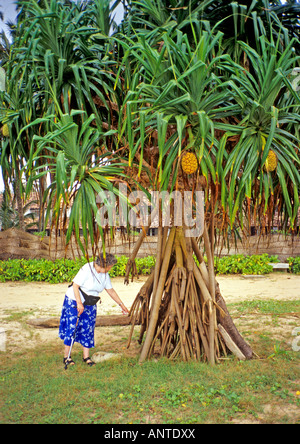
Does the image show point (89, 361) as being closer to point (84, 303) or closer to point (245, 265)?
point (84, 303)

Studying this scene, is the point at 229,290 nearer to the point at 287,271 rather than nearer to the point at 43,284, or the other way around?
the point at 287,271

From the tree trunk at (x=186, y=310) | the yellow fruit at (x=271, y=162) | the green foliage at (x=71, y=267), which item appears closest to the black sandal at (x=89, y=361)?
the tree trunk at (x=186, y=310)

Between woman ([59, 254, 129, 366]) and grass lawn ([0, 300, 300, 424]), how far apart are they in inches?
8.8

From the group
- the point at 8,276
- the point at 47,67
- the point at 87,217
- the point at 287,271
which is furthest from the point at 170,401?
the point at 287,271

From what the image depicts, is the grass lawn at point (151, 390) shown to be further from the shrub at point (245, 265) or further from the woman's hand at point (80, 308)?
the shrub at point (245, 265)

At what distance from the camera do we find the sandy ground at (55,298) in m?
4.24

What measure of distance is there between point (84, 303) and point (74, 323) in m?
0.20

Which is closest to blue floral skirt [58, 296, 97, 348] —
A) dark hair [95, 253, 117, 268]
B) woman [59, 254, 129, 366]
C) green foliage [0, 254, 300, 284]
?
woman [59, 254, 129, 366]

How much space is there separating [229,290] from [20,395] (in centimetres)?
496

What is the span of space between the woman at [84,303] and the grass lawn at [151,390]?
224mm

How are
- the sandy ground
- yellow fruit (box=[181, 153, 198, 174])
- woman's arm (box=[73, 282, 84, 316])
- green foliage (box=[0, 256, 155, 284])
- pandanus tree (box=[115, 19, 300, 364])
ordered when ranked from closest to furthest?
A: pandanus tree (box=[115, 19, 300, 364]) < yellow fruit (box=[181, 153, 198, 174]) < woman's arm (box=[73, 282, 84, 316]) < the sandy ground < green foliage (box=[0, 256, 155, 284])

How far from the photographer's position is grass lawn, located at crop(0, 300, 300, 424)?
2.35 metres

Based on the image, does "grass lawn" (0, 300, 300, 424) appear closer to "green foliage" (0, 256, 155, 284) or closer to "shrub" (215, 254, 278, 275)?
"green foliage" (0, 256, 155, 284)
